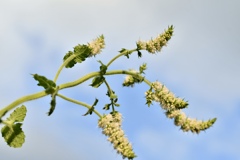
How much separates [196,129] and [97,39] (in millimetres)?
2003

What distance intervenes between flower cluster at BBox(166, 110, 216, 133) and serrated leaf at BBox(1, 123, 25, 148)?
1774mm

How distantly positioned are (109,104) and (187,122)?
1.07m

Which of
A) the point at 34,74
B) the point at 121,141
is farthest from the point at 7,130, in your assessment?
the point at 121,141

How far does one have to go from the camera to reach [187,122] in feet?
17.7

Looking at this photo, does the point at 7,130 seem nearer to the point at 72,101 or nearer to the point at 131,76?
the point at 72,101

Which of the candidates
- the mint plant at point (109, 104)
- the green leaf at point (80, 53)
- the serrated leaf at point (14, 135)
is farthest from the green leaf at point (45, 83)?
the green leaf at point (80, 53)

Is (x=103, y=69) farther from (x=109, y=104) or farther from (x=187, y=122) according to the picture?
(x=187, y=122)

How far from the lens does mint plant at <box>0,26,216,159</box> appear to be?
505cm

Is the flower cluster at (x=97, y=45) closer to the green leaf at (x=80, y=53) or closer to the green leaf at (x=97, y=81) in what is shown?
the green leaf at (x=80, y=53)

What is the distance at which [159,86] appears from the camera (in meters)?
5.70

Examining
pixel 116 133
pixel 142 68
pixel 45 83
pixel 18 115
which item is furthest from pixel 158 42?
pixel 18 115

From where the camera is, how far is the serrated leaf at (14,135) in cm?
546

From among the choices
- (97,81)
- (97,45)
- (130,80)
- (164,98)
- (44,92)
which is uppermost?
(97,45)

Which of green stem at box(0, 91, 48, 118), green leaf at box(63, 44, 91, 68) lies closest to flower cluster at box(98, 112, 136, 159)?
green stem at box(0, 91, 48, 118)
